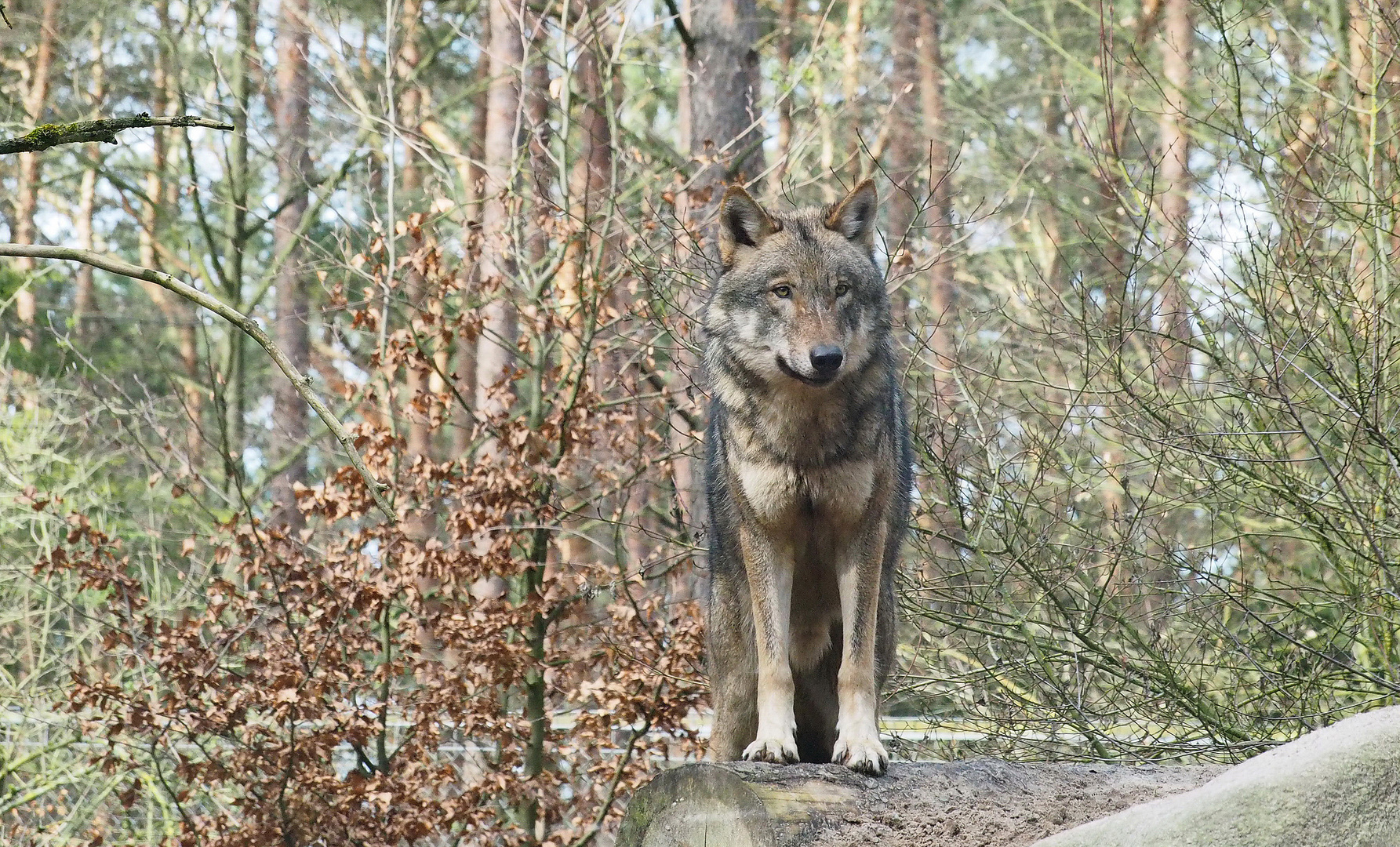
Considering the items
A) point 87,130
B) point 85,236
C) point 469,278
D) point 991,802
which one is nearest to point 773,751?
point 991,802

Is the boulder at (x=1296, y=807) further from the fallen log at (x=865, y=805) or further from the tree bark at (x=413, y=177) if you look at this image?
the tree bark at (x=413, y=177)

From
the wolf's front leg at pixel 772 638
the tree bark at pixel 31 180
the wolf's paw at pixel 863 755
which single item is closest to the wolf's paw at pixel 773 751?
the wolf's front leg at pixel 772 638

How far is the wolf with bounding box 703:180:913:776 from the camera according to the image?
17.7ft

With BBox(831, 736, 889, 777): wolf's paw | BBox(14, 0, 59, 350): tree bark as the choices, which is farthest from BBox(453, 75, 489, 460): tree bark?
BBox(14, 0, 59, 350): tree bark

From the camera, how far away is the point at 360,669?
838 centimetres

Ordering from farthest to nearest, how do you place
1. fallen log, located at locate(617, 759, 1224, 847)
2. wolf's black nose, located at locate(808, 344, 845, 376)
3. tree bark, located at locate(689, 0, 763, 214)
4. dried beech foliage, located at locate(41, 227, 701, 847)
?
1. tree bark, located at locate(689, 0, 763, 214)
2. dried beech foliage, located at locate(41, 227, 701, 847)
3. wolf's black nose, located at locate(808, 344, 845, 376)
4. fallen log, located at locate(617, 759, 1224, 847)

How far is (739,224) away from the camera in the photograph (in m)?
5.91

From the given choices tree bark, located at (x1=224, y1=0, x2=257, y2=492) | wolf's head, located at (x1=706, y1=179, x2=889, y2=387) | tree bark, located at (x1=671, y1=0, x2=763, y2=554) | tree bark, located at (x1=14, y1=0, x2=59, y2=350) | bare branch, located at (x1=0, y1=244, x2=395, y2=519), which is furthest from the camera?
tree bark, located at (x1=14, y1=0, x2=59, y2=350)

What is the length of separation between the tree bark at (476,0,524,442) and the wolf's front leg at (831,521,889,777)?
3935 millimetres

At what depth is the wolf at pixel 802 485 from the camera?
17.7 feet

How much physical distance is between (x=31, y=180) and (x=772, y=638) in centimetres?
1901

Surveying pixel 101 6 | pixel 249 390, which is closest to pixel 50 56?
pixel 101 6

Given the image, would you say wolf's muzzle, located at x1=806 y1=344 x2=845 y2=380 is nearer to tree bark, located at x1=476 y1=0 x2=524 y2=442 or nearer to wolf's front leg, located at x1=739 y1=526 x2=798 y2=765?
wolf's front leg, located at x1=739 y1=526 x2=798 y2=765

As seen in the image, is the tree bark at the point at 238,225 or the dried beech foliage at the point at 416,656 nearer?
the dried beech foliage at the point at 416,656
